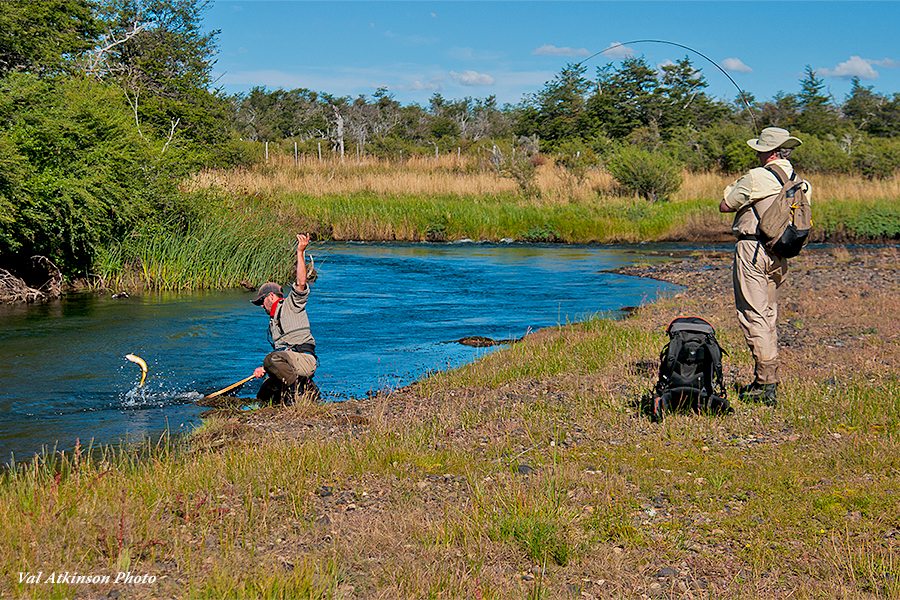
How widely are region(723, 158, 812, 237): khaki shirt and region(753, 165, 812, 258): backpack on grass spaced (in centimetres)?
8

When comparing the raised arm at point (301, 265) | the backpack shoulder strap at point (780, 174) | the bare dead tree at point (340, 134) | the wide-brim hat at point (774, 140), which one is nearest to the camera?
the backpack shoulder strap at point (780, 174)

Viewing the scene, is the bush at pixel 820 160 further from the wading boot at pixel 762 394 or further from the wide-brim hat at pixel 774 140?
the wading boot at pixel 762 394

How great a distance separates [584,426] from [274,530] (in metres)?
2.93

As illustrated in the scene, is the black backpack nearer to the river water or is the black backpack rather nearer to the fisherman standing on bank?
the fisherman standing on bank

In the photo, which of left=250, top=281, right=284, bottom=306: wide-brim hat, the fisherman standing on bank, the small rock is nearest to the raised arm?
left=250, top=281, right=284, bottom=306: wide-brim hat

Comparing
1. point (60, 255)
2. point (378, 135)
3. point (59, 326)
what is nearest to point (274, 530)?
point (59, 326)

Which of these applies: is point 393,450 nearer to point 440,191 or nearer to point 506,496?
point 506,496

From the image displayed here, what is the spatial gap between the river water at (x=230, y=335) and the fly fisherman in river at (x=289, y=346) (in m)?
0.63

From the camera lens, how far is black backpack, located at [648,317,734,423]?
654 centimetres

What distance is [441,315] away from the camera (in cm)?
1469

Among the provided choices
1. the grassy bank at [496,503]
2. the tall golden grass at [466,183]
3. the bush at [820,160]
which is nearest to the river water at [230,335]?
the grassy bank at [496,503]

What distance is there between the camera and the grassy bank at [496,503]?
3930mm

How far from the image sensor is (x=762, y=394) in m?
7.01

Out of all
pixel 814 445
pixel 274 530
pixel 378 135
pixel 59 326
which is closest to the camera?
pixel 274 530
